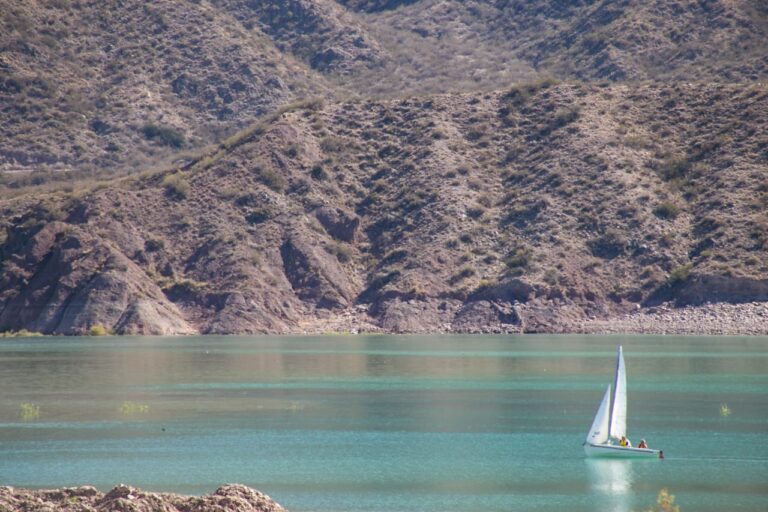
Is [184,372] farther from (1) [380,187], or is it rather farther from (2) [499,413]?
(1) [380,187]

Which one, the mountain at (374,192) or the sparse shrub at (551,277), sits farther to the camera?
the sparse shrub at (551,277)

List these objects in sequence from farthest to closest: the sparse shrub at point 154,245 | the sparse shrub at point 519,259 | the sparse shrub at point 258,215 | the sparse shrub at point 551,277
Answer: the sparse shrub at point 258,215 < the sparse shrub at point 154,245 < the sparse shrub at point 519,259 < the sparse shrub at point 551,277

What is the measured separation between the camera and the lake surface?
35062mm

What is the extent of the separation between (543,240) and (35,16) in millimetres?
89425

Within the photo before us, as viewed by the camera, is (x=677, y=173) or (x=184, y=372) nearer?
(x=184, y=372)

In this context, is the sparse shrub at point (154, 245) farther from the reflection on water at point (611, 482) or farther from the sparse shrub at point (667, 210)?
the reflection on water at point (611, 482)

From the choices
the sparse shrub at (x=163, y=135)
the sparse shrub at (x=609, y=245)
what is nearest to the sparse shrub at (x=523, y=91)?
the sparse shrub at (x=609, y=245)

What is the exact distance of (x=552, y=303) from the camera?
366 feet

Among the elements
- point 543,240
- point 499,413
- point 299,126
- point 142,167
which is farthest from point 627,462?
Answer: point 142,167

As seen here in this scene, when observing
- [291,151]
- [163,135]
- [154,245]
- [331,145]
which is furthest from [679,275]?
[163,135]

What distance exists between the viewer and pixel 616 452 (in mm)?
40094

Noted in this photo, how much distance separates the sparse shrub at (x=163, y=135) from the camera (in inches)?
6491

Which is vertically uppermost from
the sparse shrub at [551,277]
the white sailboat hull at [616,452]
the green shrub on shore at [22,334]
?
the sparse shrub at [551,277]

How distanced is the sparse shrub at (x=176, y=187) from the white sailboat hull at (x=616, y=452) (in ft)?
307
